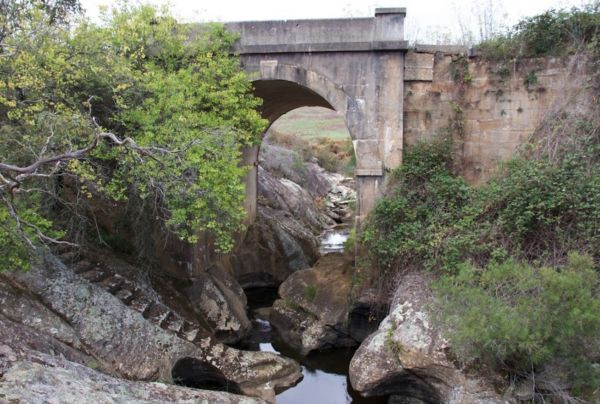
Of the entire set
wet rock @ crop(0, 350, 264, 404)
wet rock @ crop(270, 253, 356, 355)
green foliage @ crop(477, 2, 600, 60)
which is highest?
green foliage @ crop(477, 2, 600, 60)

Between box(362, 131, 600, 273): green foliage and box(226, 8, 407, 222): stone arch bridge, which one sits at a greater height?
box(226, 8, 407, 222): stone arch bridge

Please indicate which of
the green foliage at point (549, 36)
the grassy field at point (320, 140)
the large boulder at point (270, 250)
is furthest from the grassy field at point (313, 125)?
the green foliage at point (549, 36)

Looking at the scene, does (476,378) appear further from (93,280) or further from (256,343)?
(93,280)

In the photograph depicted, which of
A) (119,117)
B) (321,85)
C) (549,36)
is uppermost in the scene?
(549,36)

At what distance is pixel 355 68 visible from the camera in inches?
393

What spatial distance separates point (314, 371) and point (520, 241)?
4.60 m

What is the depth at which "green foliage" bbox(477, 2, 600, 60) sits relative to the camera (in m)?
9.34

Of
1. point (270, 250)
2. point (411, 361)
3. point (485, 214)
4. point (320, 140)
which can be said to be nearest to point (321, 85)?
point (485, 214)

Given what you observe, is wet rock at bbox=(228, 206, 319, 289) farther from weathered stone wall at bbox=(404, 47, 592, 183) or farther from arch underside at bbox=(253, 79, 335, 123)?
weathered stone wall at bbox=(404, 47, 592, 183)

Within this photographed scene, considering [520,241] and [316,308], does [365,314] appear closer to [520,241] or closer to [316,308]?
[316,308]

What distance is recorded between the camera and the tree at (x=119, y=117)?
7.07 metres

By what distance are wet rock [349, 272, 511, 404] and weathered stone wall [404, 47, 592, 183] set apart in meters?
3.47

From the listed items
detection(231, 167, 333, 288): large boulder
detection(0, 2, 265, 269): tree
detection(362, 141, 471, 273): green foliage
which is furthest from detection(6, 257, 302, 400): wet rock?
detection(231, 167, 333, 288): large boulder

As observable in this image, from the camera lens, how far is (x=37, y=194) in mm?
7254
